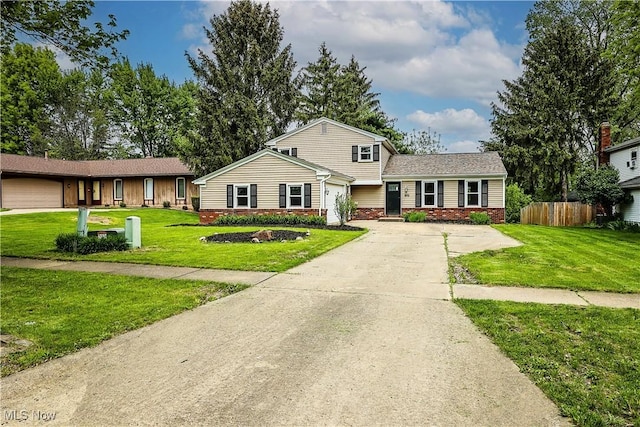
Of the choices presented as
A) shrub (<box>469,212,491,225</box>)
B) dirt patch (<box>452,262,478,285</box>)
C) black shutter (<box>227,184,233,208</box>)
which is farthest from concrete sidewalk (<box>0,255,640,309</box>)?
shrub (<box>469,212,491,225</box>)

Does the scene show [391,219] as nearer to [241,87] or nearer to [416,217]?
[416,217]

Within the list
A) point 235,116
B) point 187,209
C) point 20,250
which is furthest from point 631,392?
point 187,209

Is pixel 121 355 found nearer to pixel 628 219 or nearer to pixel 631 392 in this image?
pixel 631 392

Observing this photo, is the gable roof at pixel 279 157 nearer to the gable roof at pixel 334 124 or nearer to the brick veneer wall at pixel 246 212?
the brick veneer wall at pixel 246 212

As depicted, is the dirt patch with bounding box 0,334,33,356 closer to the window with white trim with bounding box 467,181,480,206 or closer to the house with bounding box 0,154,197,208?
the window with white trim with bounding box 467,181,480,206

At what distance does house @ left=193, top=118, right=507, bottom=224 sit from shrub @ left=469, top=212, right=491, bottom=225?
0.67 m

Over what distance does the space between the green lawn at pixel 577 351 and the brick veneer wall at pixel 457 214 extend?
1988cm

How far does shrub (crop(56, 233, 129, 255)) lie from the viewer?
442 inches

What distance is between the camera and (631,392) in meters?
3.34

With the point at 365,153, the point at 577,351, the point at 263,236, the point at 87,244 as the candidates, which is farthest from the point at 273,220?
the point at 577,351

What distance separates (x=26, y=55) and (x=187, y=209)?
25486 millimetres

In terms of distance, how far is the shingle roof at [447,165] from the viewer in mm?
25078

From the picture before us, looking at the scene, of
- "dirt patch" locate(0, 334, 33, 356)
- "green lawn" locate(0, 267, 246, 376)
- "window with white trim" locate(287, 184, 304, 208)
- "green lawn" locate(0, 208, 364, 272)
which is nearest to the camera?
"dirt patch" locate(0, 334, 33, 356)

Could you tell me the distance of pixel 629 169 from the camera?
22.4 meters
